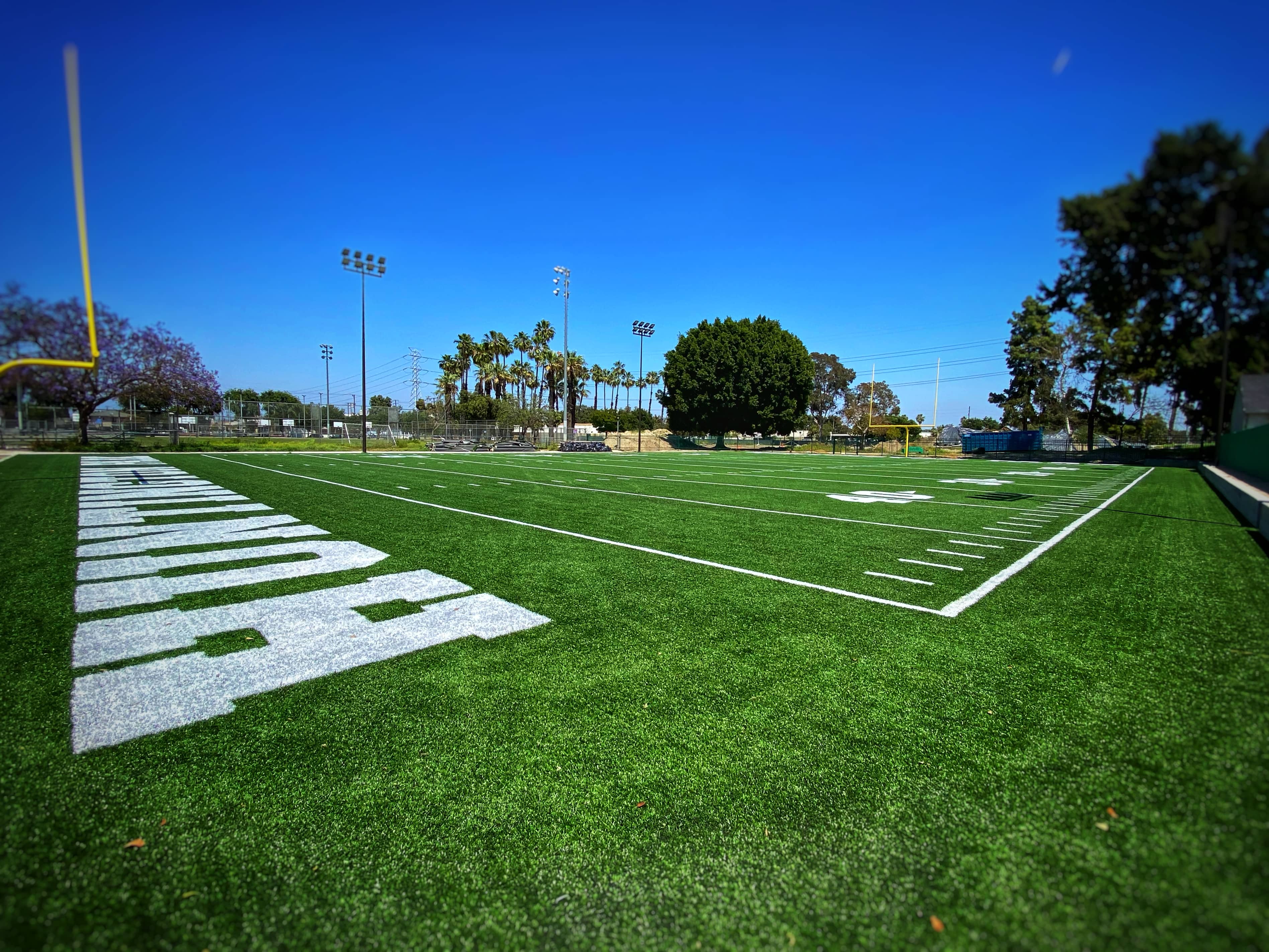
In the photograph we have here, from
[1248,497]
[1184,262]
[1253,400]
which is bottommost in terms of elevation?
[1248,497]

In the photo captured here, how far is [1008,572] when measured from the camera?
5680mm

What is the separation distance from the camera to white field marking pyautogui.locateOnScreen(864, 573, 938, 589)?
521 cm

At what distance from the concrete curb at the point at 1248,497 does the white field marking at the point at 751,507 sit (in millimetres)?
2956

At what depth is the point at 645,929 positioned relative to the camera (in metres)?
1.59

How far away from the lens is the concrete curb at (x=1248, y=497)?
7270 millimetres

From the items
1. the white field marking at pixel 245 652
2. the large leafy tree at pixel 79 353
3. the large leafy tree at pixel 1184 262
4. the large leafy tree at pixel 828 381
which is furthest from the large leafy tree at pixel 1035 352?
the large leafy tree at pixel 828 381

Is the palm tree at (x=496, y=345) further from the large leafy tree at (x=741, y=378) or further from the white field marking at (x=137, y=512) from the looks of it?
the white field marking at (x=137, y=512)

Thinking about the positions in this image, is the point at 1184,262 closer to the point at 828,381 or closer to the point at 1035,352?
the point at 1035,352

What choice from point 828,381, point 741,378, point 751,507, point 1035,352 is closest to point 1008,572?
point 1035,352

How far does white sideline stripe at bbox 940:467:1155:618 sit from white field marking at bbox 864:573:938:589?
380mm

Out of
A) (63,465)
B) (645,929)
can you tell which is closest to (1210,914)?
(645,929)

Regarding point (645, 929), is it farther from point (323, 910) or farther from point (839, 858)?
point (323, 910)

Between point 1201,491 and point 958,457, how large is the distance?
2663 centimetres

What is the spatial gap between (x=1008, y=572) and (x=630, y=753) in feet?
16.3
